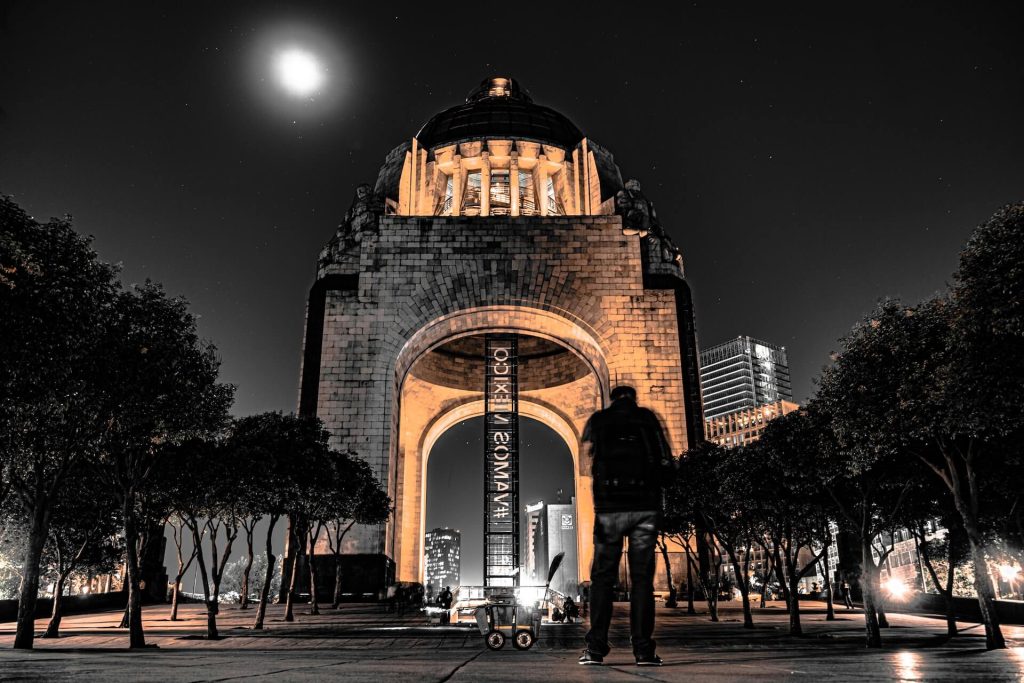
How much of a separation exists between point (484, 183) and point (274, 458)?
2757 cm

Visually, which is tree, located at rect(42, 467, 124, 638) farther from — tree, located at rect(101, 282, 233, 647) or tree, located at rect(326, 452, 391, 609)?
tree, located at rect(326, 452, 391, 609)

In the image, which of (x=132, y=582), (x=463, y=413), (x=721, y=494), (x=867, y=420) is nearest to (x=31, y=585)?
(x=132, y=582)

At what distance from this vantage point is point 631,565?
6.70 meters

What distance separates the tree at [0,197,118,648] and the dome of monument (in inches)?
1373

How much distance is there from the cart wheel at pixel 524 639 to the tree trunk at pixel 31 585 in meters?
9.63

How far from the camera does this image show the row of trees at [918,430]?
1269cm

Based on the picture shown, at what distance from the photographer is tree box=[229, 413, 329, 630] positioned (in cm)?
1995

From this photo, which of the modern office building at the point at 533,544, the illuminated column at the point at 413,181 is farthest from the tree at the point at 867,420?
the modern office building at the point at 533,544

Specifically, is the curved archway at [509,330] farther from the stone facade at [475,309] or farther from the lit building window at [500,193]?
the lit building window at [500,193]

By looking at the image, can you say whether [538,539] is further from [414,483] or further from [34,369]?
[34,369]

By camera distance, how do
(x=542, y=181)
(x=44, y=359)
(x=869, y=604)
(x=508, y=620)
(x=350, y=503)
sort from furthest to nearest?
1. (x=542, y=181)
2. (x=350, y=503)
3. (x=869, y=604)
4. (x=44, y=359)
5. (x=508, y=620)

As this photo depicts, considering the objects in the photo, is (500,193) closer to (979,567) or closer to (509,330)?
(509,330)

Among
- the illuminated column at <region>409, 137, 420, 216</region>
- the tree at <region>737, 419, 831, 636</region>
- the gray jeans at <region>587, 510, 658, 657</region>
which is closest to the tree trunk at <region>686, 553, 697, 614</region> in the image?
the tree at <region>737, 419, 831, 636</region>

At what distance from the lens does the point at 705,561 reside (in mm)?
31031
